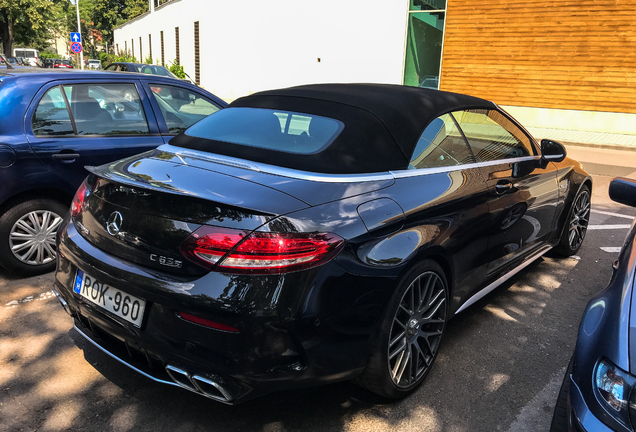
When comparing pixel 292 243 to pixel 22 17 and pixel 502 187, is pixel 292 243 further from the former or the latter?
pixel 22 17

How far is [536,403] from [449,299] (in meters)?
0.69

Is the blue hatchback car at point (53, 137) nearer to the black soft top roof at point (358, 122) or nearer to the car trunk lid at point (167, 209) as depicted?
the black soft top roof at point (358, 122)

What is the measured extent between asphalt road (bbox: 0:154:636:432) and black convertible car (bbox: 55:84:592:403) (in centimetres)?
21

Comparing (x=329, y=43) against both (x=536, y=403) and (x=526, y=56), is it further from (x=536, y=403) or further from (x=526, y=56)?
(x=536, y=403)

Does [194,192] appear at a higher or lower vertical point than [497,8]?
lower

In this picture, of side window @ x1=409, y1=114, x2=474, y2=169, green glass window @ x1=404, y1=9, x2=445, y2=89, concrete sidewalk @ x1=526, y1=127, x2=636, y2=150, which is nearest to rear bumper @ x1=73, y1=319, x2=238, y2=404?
side window @ x1=409, y1=114, x2=474, y2=169

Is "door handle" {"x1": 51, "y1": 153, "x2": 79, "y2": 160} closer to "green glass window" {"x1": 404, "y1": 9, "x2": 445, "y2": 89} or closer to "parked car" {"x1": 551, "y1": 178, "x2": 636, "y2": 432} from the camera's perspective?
"parked car" {"x1": 551, "y1": 178, "x2": 636, "y2": 432}

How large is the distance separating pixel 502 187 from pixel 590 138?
1285cm

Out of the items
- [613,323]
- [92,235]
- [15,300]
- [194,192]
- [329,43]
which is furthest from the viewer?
[329,43]

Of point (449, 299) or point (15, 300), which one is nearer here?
point (449, 299)

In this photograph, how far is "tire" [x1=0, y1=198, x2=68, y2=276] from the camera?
4.07 meters

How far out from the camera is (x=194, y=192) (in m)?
2.33

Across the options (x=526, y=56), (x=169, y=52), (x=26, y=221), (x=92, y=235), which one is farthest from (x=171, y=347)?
(x=169, y=52)

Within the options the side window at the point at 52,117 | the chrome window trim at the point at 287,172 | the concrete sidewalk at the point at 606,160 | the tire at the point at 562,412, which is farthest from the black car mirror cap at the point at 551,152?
the concrete sidewalk at the point at 606,160
